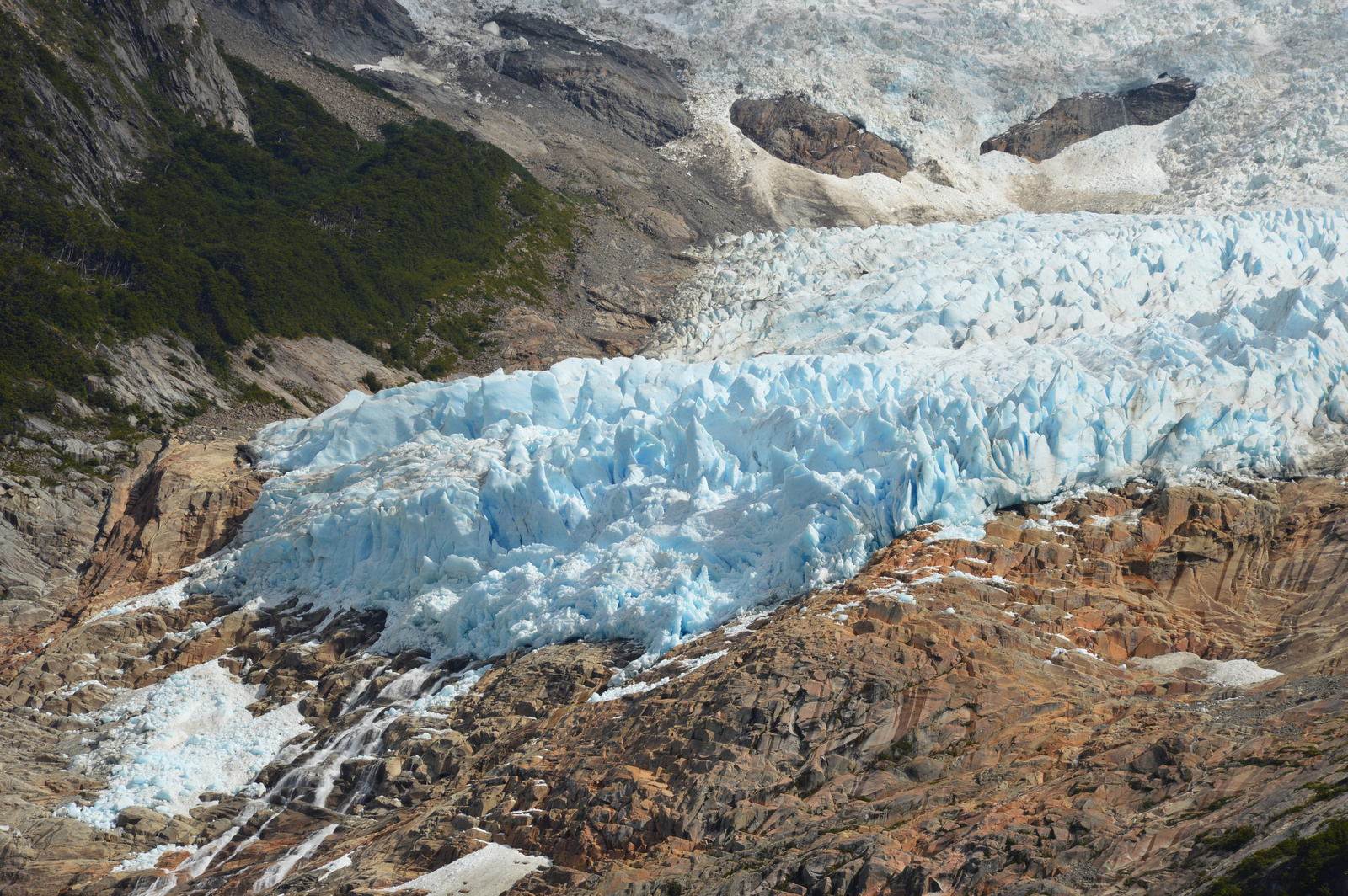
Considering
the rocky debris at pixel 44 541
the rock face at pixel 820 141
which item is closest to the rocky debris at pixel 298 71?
the rock face at pixel 820 141

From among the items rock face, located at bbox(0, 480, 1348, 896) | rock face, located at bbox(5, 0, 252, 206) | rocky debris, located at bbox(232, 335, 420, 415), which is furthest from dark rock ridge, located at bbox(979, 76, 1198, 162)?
rock face, located at bbox(0, 480, 1348, 896)

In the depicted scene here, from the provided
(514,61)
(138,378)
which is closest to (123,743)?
(138,378)

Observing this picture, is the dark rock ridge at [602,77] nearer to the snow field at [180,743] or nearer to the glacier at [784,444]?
the glacier at [784,444]

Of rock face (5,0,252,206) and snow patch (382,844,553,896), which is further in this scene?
rock face (5,0,252,206)

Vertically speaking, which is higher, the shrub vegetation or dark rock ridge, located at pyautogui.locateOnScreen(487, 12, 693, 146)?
dark rock ridge, located at pyautogui.locateOnScreen(487, 12, 693, 146)

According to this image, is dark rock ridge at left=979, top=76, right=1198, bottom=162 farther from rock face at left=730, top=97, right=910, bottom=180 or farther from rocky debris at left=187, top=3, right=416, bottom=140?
rocky debris at left=187, top=3, right=416, bottom=140

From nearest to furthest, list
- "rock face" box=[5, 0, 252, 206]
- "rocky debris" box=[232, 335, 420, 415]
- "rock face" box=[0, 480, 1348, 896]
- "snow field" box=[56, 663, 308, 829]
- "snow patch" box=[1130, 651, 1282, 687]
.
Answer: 1. "rock face" box=[0, 480, 1348, 896]
2. "snow patch" box=[1130, 651, 1282, 687]
3. "snow field" box=[56, 663, 308, 829]
4. "rocky debris" box=[232, 335, 420, 415]
5. "rock face" box=[5, 0, 252, 206]
